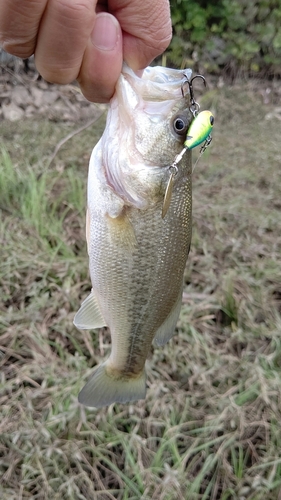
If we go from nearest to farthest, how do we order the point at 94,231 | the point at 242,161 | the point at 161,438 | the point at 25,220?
1. the point at 94,231
2. the point at 161,438
3. the point at 25,220
4. the point at 242,161


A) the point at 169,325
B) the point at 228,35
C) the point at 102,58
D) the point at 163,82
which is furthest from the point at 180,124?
A: the point at 228,35

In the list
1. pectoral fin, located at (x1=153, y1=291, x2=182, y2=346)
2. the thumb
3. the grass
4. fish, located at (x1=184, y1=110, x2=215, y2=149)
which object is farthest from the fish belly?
the grass

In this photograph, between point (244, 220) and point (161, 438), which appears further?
point (244, 220)

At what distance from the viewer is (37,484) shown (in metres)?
1.86

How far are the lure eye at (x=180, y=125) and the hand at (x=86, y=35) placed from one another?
6.9 inches

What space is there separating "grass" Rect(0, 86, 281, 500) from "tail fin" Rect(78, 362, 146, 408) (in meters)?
0.56

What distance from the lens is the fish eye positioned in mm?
1215

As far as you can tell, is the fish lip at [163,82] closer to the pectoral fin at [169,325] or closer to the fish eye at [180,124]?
the fish eye at [180,124]

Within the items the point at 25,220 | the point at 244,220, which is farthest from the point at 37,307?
the point at 244,220

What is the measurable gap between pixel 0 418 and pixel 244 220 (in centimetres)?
216

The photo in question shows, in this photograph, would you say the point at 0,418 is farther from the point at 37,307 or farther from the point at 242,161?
the point at 242,161

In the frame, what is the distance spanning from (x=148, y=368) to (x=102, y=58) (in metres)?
1.69

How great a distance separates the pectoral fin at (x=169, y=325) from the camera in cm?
139

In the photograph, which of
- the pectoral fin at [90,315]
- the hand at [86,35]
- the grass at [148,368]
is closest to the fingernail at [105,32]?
the hand at [86,35]
